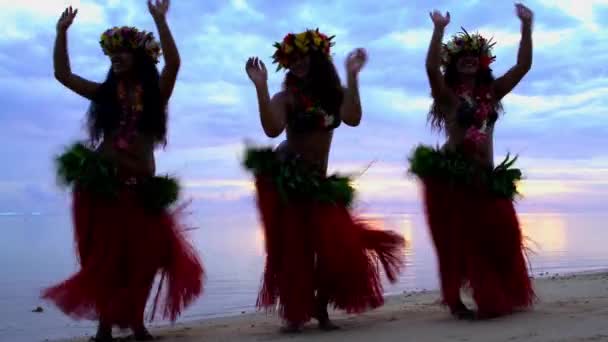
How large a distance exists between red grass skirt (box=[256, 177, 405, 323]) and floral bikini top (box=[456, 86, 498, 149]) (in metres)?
0.91

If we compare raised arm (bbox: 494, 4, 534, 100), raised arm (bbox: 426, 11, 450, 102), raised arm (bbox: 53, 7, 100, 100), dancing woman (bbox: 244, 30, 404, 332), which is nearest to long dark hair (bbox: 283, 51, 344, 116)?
dancing woman (bbox: 244, 30, 404, 332)

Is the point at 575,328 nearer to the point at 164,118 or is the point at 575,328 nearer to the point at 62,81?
the point at 164,118

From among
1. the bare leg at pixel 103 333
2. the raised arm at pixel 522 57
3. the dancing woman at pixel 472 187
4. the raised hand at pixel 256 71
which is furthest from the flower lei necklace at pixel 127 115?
the raised arm at pixel 522 57

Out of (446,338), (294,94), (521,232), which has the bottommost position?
(446,338)

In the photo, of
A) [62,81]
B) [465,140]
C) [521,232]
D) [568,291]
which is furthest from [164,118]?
[568,291]

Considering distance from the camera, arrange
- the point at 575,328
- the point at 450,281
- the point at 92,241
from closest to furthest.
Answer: the point at 575,328
the point at 92,241
the point at 450,281

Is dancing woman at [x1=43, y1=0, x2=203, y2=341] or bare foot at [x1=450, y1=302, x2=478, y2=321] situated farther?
bare foot at [x1=450, y1=302, x2=478, y2=321]

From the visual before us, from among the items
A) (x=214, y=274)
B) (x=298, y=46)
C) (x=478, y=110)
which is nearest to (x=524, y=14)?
(x=478, y=110)

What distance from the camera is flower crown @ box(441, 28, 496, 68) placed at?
479 cm

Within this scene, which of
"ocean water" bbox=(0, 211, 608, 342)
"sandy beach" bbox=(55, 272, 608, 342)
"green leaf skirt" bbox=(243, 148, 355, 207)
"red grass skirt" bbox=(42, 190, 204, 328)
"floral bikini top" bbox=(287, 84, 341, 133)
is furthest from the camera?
"ocean water" bbox=(0, 211, 608, 342)

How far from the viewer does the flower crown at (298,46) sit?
14.9 feet

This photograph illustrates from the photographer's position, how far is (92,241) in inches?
170

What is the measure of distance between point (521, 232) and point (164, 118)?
7.33 feet

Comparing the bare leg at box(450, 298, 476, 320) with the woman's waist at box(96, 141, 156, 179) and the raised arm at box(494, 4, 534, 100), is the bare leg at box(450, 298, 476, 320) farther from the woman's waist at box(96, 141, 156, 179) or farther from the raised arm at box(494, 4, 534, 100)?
the woman's waist at box(96, 141, 156, 179)
